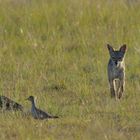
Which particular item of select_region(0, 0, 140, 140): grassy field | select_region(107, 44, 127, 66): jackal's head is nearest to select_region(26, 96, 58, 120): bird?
select_region(0, 0, 140, 140): grassy field

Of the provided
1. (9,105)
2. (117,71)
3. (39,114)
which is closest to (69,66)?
(117,71)

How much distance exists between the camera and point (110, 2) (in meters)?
15.6

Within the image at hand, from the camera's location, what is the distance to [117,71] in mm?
11109

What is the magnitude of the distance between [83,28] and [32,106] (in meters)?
4.79

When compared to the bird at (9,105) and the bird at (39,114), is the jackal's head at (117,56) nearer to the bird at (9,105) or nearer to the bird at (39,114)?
the bird at (9,105)

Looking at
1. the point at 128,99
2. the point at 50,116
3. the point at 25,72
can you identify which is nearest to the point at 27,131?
the point at 50,116

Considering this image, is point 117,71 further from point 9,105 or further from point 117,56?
point 9,105

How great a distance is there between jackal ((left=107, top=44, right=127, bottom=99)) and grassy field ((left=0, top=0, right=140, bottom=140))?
128 millimetres

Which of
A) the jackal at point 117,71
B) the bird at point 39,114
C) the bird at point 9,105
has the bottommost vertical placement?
the bird at point 39,114

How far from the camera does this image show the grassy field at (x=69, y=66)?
30.3 ft

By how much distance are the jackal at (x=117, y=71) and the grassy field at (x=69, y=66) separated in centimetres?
13

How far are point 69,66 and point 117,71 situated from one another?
4.82ft

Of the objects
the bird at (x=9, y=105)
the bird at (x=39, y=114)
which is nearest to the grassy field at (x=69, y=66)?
the bird at (x=39, y=114)

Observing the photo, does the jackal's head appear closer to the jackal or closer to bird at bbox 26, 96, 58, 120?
the jackal
